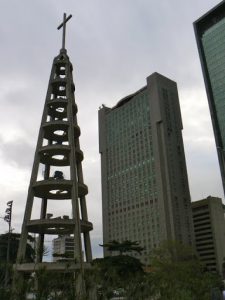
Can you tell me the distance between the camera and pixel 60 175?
176 feet

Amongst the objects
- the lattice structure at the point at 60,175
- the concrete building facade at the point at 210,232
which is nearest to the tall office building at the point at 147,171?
the concrete building facade at the point at 210,232

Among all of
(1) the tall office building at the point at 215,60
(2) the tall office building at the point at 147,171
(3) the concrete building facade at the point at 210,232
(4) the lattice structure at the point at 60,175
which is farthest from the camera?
(3) the concrete building facade at the point at 210,232

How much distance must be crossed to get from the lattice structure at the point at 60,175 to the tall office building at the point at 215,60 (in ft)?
306

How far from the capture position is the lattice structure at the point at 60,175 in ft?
161

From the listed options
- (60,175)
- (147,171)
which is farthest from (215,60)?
(60,175)

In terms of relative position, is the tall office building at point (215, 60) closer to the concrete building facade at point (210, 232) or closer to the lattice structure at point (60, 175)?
the concrete building facade at point (210, 232)

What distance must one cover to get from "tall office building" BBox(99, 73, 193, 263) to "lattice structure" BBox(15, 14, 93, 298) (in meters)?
100.0

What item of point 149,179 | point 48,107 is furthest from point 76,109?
point 149,179

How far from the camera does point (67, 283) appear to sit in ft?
46.7

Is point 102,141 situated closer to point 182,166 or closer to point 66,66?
point 182,166

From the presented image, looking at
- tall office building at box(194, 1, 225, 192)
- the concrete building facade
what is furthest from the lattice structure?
the concrete building facade

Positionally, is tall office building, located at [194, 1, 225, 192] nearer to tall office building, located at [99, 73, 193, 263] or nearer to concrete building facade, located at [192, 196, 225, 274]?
tall office building, located at [99, 73, 193, 263]

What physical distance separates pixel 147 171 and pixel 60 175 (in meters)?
117

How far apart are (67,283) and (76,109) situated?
1954 inches
